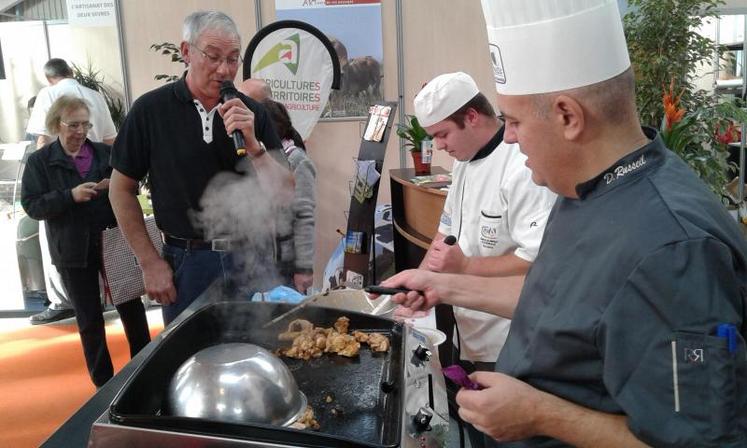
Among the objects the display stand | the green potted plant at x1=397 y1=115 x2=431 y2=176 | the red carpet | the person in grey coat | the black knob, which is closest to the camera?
the black knob

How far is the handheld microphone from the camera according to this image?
218 cm

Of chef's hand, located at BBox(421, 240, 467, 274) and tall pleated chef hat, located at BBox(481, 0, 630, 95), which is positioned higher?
tall pleated chef hat, located at BBox(481, 0, 630, 95)

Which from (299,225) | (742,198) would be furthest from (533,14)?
(742,198)

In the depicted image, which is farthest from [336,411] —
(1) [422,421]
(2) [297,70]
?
(2) [297,70]

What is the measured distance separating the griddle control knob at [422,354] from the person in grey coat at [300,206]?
1.30m

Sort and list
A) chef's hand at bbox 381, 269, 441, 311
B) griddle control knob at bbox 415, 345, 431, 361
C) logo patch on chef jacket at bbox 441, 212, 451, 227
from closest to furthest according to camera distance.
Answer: griddle control knob at bbox 415, 345, 431, 361
chef's hand at bbox 381, 269, 441, 311
logo patch on chef jacket at bbox 441, 212, 451, 227

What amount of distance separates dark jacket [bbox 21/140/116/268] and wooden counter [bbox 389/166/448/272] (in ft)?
6.02

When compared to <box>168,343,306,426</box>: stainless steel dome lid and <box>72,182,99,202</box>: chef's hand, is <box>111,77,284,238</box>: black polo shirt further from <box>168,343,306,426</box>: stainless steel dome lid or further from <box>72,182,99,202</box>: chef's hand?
<box>72,182,99,202</box>: chef's hand

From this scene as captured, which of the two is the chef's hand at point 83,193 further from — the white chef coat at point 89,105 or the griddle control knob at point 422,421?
the griddle control knob at point 422,421

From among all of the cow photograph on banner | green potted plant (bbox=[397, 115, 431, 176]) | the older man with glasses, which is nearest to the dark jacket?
the older man with glasses

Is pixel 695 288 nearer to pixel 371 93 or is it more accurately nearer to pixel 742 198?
pixel 371 93

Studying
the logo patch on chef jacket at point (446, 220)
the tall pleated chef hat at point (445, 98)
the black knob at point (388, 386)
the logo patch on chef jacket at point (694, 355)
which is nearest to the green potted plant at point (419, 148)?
the logo patch on chef jacket at point (446, 220)

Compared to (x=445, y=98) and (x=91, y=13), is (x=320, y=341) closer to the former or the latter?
(x=445, y=98)

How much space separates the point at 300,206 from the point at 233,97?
0.96 m
